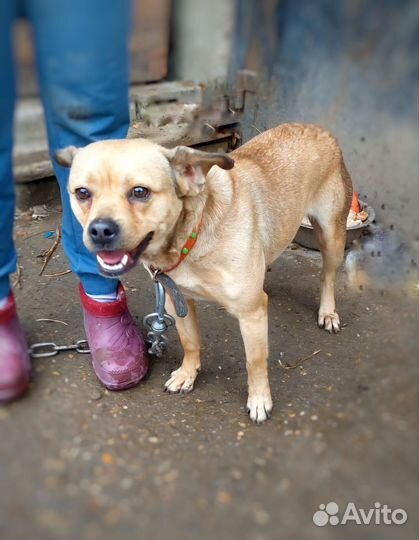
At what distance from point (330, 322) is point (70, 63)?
2.13m

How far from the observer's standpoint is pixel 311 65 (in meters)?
1.18

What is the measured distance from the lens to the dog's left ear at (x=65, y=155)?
1383 mm

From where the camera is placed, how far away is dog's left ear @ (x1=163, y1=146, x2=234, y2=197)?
1.62m

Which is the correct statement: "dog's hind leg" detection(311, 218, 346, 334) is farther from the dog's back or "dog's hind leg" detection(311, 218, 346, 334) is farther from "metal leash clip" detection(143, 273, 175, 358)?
"metal leash clip" detection(143, 273, 175, 358)

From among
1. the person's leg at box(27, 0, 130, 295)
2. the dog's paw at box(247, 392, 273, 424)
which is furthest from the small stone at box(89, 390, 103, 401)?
the person's leg at box(27, 0, 130, 295)

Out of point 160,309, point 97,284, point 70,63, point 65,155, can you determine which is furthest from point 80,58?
point 160,309

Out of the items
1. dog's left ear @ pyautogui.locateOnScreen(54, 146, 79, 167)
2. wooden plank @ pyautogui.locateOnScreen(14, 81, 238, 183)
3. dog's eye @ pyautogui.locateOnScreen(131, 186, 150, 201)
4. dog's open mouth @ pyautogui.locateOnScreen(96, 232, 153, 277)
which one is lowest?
dog's open mouth @ pyautogui.locateOnScreen(96, 232, 153, 277)

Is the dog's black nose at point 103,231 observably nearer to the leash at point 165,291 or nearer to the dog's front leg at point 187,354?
the leash at point 165,291

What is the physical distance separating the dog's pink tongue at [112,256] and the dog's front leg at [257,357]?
0.59 m

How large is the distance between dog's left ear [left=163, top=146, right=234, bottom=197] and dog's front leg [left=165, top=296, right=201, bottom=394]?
64 cm

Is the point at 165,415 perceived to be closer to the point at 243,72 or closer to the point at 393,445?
the point at 393,445

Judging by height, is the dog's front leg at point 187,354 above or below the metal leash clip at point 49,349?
below

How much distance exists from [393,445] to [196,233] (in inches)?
41.4

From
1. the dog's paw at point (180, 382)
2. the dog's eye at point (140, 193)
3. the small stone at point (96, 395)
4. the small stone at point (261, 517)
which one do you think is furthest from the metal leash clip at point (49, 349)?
the small stone at point (261, 517)
